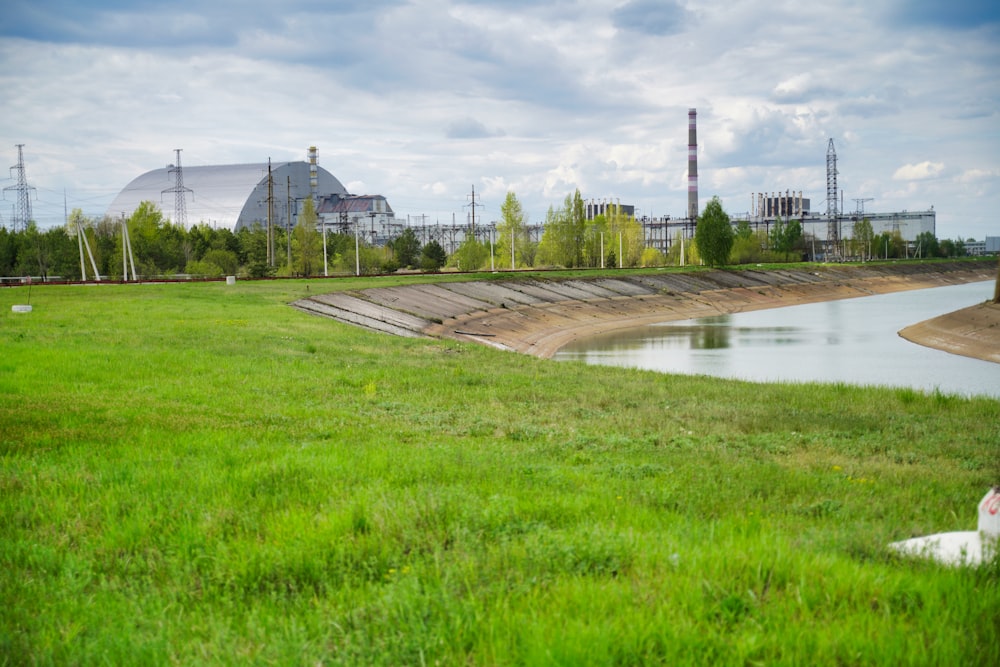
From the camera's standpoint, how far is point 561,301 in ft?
214

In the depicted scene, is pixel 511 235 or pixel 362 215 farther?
pixel 362 215

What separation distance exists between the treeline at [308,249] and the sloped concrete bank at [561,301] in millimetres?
12019

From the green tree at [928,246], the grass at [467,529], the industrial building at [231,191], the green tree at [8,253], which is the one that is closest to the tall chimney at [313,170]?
the industrial building at [231,191]

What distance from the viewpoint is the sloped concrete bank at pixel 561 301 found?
43.6 metres

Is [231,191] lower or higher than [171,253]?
higher

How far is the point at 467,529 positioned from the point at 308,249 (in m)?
82.8

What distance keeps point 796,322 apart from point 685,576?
6331 centimetres

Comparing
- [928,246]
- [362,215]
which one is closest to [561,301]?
[362,215]

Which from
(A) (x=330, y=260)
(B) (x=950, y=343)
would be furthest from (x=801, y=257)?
(B) (x=950, y=343)

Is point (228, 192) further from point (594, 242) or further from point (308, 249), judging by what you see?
point (308, 249)

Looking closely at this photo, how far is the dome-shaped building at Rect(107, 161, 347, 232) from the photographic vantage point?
166m

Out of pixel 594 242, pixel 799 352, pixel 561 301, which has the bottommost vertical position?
pixel 799 352

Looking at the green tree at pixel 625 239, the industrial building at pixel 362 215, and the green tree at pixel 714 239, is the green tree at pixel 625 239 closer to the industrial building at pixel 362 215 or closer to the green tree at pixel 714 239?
the green tree at pixel 714 239

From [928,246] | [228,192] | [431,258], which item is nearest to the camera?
[431,258]
